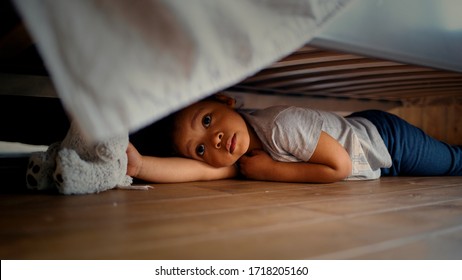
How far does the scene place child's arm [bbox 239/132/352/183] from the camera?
101 cm

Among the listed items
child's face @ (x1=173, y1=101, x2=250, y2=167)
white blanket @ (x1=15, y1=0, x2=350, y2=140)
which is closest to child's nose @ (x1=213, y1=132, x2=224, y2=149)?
child's face @ (x1=173, y1=101, x2=250, y2=167)

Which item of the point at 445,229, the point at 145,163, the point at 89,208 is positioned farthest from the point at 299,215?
the point at 145,163

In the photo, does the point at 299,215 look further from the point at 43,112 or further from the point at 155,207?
the point at 43,112

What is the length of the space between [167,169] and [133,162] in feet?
0.31

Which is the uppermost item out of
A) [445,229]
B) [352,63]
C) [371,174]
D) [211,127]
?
[352,63]

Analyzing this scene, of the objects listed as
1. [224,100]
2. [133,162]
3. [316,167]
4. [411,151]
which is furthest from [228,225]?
[411,151]

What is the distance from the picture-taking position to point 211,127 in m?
1.02

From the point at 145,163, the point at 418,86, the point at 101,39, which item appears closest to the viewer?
the point at 101,39

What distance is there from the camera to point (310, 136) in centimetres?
101

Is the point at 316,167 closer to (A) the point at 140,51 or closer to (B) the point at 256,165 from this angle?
(B) the point at 256,165

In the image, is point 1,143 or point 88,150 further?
point 1,143

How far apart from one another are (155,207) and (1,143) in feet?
2.05

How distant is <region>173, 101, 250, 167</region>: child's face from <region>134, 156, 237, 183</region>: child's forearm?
0.08ft

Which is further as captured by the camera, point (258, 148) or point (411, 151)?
point (411, 151)
